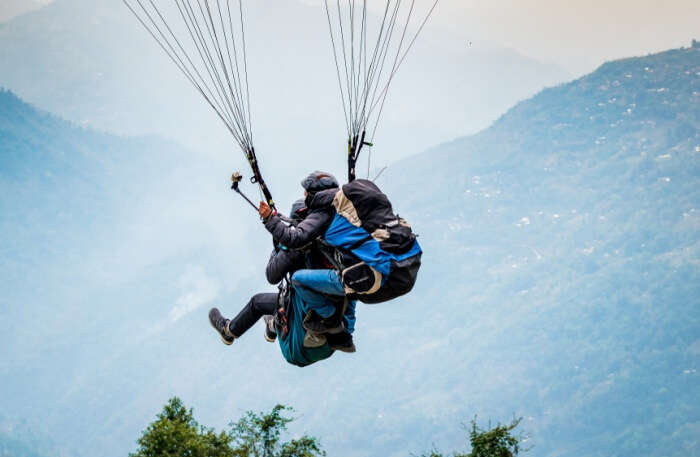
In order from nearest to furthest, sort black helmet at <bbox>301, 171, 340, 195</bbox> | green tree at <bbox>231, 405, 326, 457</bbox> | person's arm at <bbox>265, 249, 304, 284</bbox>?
1. black helmet at <bbox>301, 171, 340, 195</bbox>
2. person's arm at <bbox>265, 249, 304, 284</bbox>
3. green tree at <bbox>231, 405, 326, 457</bbox>

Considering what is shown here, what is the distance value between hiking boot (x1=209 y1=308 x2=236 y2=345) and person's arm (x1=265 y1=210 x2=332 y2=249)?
1794mm

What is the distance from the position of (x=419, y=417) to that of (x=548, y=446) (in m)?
26.2

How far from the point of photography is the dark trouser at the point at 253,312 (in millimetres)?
6793

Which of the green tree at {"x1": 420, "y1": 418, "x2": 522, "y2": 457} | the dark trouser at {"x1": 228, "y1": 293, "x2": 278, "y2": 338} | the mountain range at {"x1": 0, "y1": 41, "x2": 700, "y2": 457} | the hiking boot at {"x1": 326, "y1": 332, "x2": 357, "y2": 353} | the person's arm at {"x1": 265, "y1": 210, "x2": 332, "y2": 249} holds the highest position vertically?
the mountain range at {"x1": 0, "y1": 41, "x2": 700, "y2": 457}

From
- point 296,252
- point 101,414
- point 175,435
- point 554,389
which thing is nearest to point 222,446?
point 175,435

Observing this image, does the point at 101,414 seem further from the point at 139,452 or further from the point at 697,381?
the point at 139,452

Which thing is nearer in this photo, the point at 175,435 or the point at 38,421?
the point at 175,435

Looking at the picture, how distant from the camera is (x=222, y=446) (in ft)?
55.5

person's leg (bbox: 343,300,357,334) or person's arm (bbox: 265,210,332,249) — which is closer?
person's arm (bbox: 265,210,332,249)

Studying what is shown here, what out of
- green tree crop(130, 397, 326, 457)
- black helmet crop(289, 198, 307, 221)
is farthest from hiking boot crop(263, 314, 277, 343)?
green tree crop(130, 397, 326, 457)

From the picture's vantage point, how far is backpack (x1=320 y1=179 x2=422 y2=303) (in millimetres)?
5277

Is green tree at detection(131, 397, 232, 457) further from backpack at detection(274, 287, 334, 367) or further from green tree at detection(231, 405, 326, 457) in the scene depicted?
backpack at detection(274, 287, 334, 367)

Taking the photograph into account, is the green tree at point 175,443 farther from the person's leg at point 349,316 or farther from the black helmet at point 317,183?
the black helmet at point 317,183

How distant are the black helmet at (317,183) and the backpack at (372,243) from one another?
0.39 m
